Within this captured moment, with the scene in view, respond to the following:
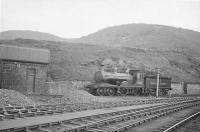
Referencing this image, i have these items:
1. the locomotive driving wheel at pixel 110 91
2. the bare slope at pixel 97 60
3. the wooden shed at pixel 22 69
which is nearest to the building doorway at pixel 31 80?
the wooden shed at pixel 22 69

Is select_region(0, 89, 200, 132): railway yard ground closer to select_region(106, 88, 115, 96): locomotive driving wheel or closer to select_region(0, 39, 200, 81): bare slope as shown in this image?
select_region(106, 88, 115, 96): locomotive driving wheel

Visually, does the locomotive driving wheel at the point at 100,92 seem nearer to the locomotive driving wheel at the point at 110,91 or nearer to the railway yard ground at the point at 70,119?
the locomotive driving wheel at the point at 110,91

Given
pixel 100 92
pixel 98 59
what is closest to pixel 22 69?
pixel 100 92

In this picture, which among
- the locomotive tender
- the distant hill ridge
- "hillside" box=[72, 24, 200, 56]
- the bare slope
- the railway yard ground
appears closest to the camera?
the railway yard ground

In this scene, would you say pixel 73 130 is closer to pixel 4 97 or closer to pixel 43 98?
pixel 4 97

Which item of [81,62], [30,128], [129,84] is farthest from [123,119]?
[81,62]

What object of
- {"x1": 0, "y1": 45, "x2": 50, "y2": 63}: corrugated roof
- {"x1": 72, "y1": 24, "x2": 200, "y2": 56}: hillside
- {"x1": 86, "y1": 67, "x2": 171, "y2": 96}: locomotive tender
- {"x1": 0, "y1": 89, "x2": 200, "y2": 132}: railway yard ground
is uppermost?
{"x1": 72, "y1": 24, "x2": 200, "y2": 56}: hillside

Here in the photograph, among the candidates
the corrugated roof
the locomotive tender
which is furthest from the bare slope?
the corrugated roof
